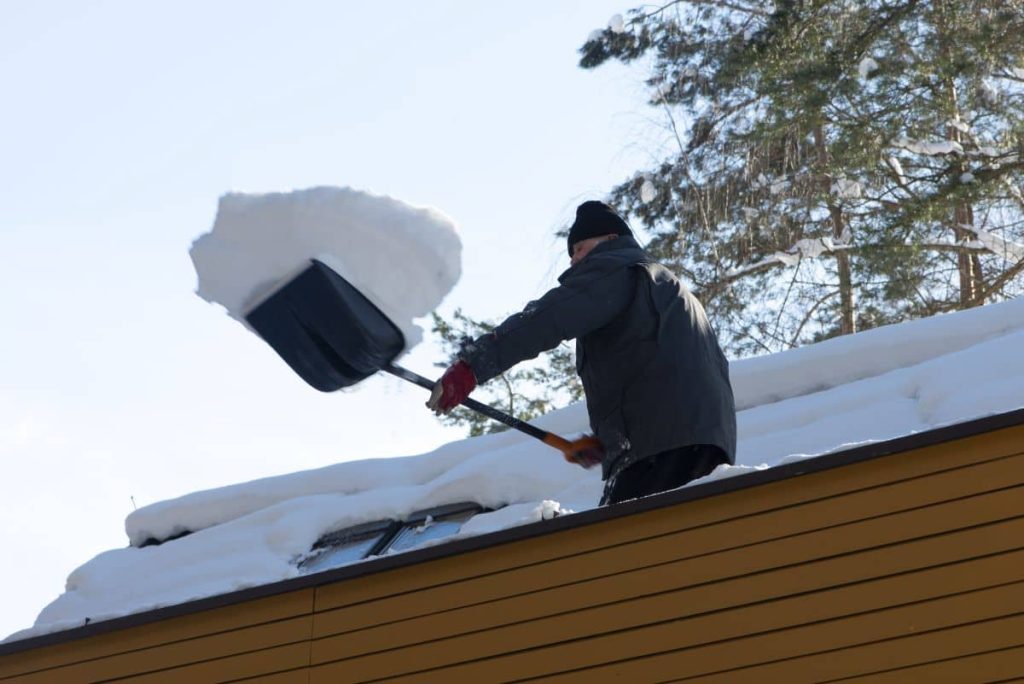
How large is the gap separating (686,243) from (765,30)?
2.09 meters

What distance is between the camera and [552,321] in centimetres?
351

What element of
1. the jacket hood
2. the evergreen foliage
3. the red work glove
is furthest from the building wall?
the evergreen foliage

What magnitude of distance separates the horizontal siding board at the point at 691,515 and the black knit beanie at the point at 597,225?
1200mm

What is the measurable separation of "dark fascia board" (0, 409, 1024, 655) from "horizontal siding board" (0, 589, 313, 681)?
0.7 inches

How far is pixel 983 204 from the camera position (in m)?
10.2

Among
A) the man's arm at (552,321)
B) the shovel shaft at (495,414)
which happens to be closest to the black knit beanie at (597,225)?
the man's arm at (552,321)

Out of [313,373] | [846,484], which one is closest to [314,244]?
[313,373]

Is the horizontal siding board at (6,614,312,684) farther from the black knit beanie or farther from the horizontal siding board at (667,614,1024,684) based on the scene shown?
the black knit beanie

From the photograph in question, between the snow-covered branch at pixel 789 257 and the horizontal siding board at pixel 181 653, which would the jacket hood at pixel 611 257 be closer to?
the horizontal siding board at pixel 181 653

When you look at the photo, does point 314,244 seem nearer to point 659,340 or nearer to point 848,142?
point 659,340

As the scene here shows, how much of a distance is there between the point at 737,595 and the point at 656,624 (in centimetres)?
20

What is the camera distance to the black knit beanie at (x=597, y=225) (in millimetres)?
3932

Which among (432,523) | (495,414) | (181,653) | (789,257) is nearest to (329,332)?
(495,414)

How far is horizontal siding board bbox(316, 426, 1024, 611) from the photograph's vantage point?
2.66 meters
